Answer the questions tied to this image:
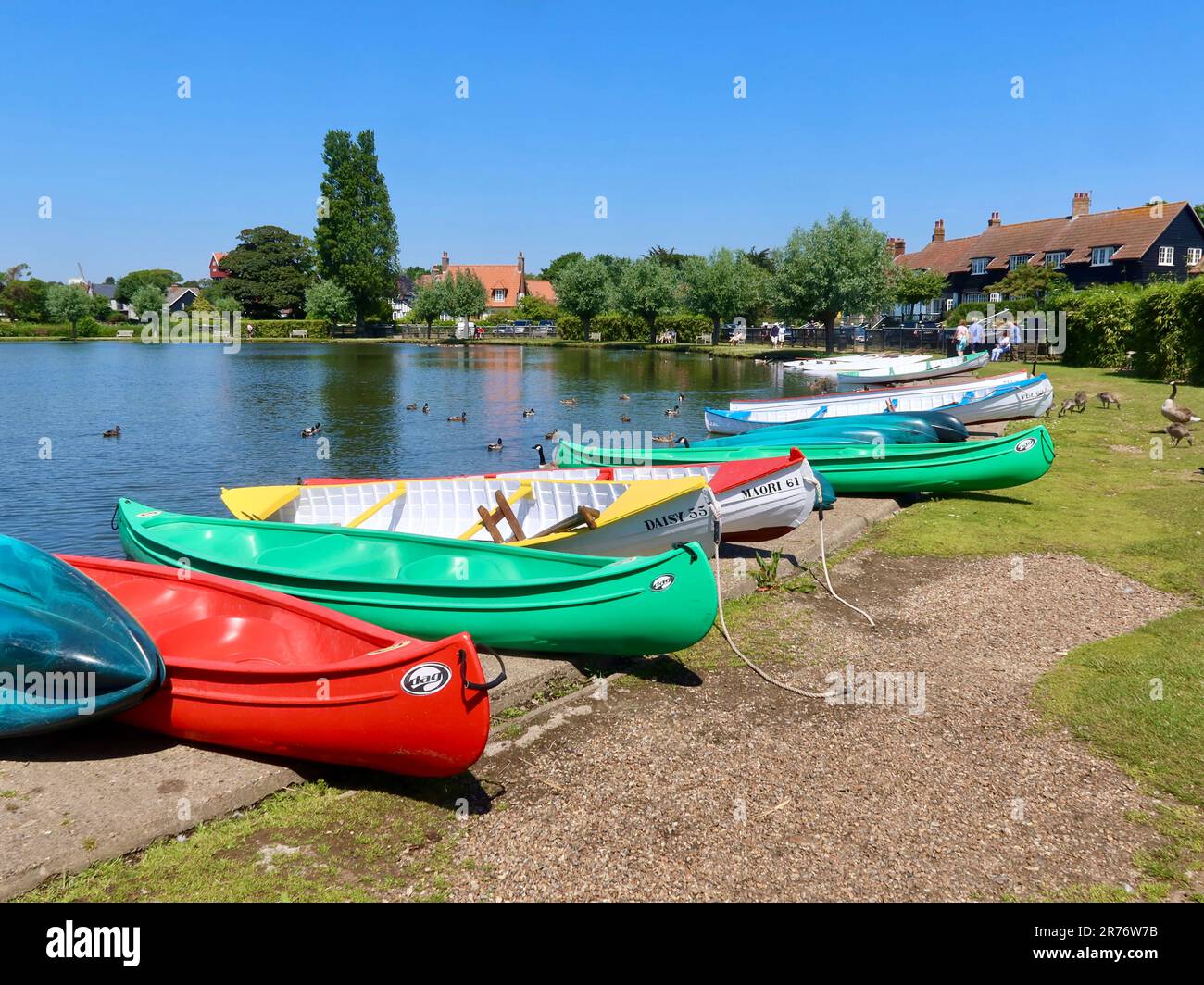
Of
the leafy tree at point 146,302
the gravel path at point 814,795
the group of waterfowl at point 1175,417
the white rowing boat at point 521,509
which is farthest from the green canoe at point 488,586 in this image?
the leafy tree at point 146,302

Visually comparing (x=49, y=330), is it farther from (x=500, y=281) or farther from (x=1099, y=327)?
(x=1099, y=327)

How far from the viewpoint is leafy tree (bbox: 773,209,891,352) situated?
5966 centimetres

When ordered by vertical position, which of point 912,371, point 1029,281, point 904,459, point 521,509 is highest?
point 1029,281

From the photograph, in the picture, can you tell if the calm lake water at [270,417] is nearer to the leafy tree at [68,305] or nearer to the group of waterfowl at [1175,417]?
the group of waterfowl at [1175,417]

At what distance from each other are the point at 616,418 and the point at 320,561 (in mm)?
24637

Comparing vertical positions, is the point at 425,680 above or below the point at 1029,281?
below

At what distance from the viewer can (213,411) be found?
3578 centimetres

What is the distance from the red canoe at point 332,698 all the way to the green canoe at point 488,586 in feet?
3.87

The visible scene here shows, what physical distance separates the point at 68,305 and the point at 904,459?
376 ft

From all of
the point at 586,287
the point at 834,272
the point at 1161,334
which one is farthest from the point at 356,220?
the point at 1161,334

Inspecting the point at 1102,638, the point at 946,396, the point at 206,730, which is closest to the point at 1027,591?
the point at 1102,638

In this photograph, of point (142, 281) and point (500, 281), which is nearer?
point (500, 281)

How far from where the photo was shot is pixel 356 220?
95125 mm

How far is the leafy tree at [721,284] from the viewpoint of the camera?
75.8 metres
